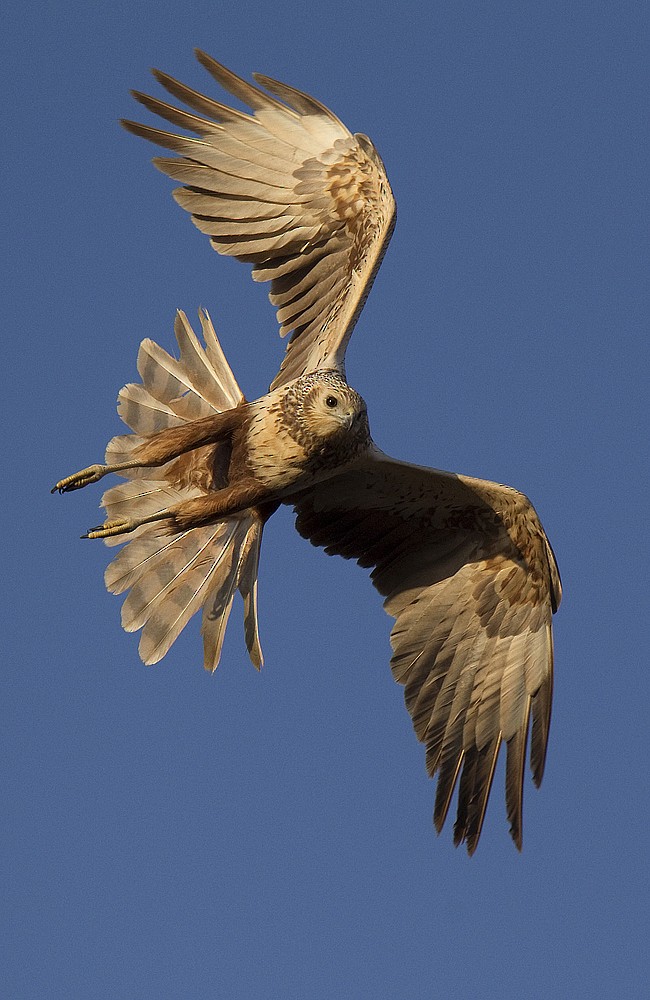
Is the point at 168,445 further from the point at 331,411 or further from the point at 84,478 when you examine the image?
the point at 331,411

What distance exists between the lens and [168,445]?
23.0 ft

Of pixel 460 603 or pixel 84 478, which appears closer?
pixel 84 478

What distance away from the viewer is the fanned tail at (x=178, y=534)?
7605 millimetres

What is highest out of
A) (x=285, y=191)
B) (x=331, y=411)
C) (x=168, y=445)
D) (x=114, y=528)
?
(x=285, y=191)

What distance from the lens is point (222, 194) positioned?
7.97 metres

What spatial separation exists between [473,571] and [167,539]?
1520 millimetres

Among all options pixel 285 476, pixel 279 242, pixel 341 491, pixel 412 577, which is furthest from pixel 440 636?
pixel 279 242

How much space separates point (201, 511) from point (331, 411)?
2.39 ft

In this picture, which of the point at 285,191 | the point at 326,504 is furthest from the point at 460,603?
the point at 285,191

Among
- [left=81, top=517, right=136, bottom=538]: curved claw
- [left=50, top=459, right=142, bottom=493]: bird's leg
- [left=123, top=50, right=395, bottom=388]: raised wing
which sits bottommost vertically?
[left=81, top=517, right=136, bottom=538]: curved claw

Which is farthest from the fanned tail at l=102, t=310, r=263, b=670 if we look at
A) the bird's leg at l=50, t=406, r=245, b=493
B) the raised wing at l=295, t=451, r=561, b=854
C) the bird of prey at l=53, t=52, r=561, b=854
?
the raised wing at l=295, t=451, r=561, b=854

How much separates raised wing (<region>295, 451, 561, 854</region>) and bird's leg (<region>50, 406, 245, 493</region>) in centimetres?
77

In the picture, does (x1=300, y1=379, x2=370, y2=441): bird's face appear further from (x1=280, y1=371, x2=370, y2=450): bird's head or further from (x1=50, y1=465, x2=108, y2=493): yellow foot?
(x1=50, y1=465, x2=108, y2=493): yellow foot

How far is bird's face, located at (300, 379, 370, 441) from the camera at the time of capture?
6840 millimetres
